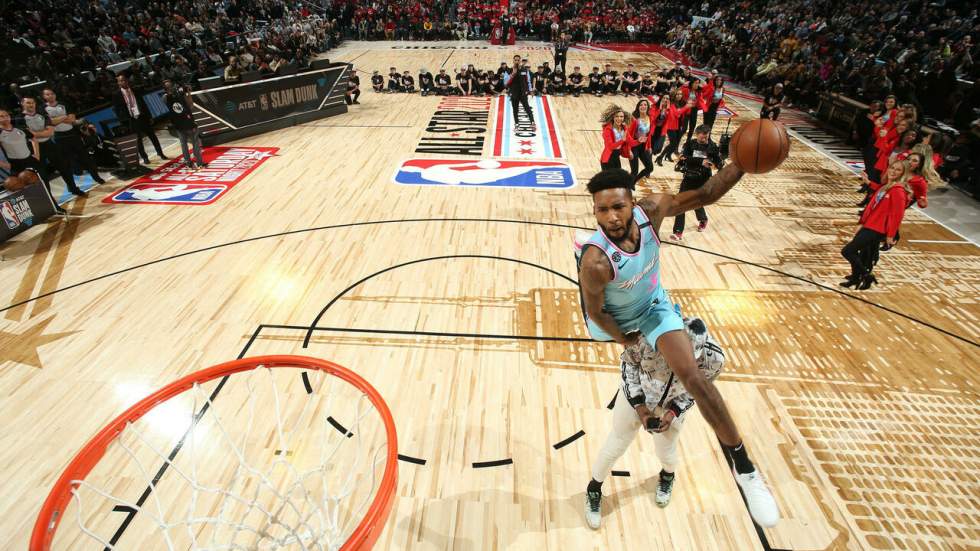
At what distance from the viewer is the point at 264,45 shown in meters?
18.1

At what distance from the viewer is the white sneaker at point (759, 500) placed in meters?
2.30

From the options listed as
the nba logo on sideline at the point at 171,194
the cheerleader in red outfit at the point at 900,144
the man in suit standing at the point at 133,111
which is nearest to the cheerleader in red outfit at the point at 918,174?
the cheerleader in red outfit at the point at 900,144

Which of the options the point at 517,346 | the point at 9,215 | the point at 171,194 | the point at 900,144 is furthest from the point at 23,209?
the point at 900,144

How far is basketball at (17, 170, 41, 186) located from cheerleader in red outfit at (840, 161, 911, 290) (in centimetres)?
1103

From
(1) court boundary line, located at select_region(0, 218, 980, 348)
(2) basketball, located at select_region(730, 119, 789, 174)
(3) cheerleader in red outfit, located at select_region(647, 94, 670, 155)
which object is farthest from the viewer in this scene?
(3) cheerleader in red outfit, located at select_region(647, 94, 670, 155)

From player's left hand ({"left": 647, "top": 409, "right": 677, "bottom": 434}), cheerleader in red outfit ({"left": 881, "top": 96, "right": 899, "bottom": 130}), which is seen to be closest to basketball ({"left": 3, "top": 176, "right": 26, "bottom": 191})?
player's left hand ({"left": 647, "top": 409, "right": 677, "bottom": 434})

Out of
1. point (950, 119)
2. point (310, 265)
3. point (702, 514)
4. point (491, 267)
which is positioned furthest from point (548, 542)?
point (950, 119)

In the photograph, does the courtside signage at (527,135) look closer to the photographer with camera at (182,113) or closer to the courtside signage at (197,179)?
the courtside signage at (197,179)

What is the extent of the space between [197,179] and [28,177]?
236 cm

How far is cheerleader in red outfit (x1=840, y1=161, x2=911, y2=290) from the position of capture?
5.11 m

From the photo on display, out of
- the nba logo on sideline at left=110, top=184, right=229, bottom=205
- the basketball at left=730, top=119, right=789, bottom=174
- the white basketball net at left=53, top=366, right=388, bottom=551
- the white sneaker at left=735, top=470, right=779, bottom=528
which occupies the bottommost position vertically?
the nba logo on sideline at left=110, top=184, right=229, bottom=205

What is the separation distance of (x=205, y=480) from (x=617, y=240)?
3373 millimetres

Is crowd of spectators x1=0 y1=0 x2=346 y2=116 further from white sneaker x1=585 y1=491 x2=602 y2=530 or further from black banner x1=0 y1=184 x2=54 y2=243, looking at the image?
white sneaker x1=585 y1=491 x2=602 y2=530

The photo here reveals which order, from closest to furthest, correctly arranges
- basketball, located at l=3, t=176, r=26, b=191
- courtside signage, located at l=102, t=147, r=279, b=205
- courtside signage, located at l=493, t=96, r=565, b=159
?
basketball, located at l=3, t=176, r=26, b=191, courtside signage, located at l=102, t=147, r=279, b=205, courtside signage, located at l=493, t=96, r=565, b=159
